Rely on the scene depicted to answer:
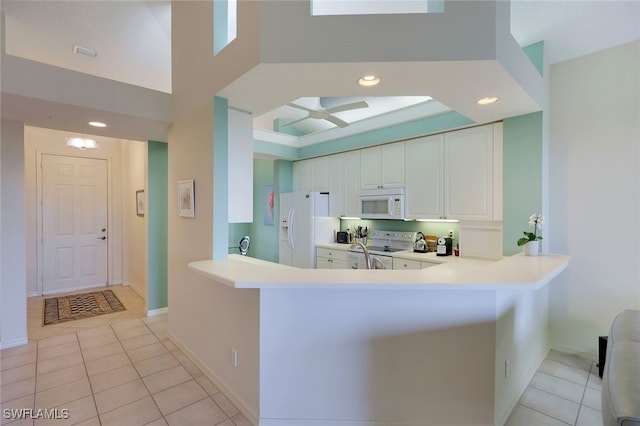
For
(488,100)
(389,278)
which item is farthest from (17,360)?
(488,100)

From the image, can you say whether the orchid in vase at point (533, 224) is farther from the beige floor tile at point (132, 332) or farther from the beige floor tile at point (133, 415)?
the beige floor tile at point (132, 332)

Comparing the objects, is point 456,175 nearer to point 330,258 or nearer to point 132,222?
point 330,258

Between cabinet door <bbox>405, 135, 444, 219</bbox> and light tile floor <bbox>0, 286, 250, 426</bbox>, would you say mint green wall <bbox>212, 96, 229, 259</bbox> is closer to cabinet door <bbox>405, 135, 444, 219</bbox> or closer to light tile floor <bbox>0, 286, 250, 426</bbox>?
light tile floor <bbox>0, 286, 250, 426</bbox>

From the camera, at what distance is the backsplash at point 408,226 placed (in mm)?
3773

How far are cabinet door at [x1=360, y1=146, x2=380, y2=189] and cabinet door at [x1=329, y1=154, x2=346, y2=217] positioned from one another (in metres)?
0.37

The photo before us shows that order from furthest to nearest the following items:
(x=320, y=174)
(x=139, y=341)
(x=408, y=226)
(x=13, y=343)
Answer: (x=320, y=174), (x=408, y=226), (x=139, y=341), (x=13, y=343)

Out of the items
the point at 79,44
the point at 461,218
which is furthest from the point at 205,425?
the point at 79,44

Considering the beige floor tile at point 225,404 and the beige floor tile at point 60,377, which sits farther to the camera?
the beige floor tile at point 60,377

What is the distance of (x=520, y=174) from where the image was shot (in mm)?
2793

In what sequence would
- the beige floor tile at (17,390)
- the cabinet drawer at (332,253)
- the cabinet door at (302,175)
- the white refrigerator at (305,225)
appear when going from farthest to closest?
the cabinet door at (302,175), the white refrigerator at (305,225), the cabinet drawer at (332,253), the beige floor tile at (17,390)

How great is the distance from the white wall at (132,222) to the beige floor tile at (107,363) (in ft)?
7.24

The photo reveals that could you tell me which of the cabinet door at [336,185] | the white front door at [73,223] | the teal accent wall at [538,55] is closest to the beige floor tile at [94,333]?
the white front door at [73,223]

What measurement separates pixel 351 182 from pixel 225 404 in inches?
128

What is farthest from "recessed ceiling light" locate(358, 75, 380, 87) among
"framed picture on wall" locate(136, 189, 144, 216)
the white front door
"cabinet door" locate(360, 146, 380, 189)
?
the white front door
